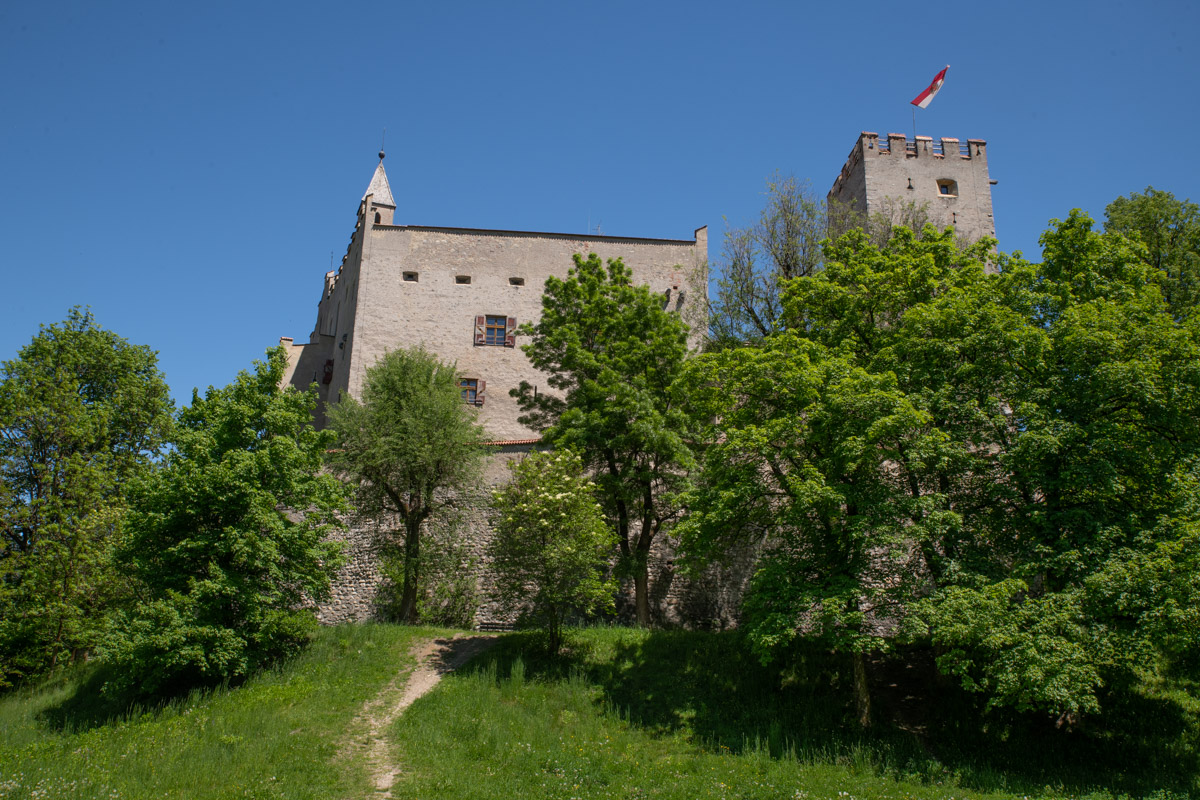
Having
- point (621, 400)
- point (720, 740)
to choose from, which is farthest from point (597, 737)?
point (621, 400)

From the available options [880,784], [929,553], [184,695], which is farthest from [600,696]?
[184,695]

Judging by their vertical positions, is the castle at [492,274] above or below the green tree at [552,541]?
above

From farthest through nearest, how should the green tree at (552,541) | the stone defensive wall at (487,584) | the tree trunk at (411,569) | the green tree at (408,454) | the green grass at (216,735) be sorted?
1. the stone defensive wall at (487,584)
2. the green tree at (408,454)
3. the tree trunk at (411,569)
4. the green tree at (552,541)
5. the green grass at (216,735)

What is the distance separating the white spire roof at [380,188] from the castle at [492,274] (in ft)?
0.45

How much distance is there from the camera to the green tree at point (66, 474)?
66.2 ft

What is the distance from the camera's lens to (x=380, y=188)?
3634 centimetres

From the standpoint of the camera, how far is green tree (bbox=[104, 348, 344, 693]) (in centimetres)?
1622

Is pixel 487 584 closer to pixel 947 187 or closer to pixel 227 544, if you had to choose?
pixel 227 544

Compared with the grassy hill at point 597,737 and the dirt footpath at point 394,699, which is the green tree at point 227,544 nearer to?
the grassy hill at point 597,737

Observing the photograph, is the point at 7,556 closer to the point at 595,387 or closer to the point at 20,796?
the point at 20,796

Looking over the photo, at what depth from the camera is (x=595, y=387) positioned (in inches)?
806

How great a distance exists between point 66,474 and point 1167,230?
1400 inches

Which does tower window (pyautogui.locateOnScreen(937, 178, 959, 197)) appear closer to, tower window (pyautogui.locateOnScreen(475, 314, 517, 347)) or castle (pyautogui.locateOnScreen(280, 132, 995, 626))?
castle (pyautogui.locateOnScreen(280, 132, 995, 626))

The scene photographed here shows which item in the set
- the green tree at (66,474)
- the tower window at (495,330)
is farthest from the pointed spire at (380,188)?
the green tree at (66,474)
